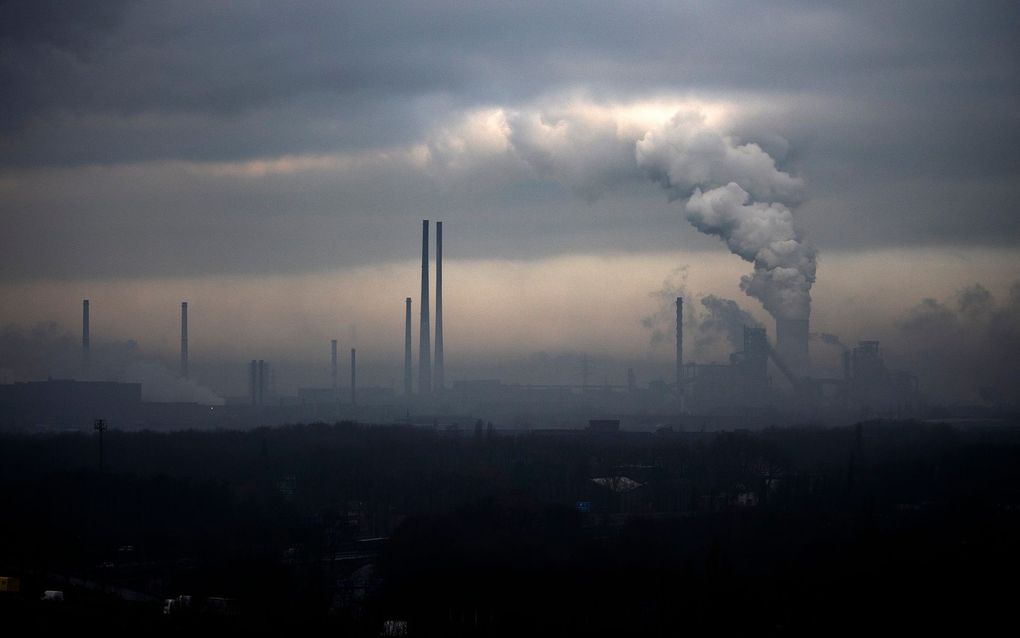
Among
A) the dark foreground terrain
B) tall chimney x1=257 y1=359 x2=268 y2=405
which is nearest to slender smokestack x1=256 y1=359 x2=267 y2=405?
tall chimney x1=257 y1=359 x2=268 y2=405

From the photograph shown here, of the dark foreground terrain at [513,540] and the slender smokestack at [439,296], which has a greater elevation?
the slender smokestack at [439,296]

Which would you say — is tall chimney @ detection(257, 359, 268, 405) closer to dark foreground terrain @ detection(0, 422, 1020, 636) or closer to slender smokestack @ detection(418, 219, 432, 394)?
slender smokestack @ detection(418, 219, 432, 394)

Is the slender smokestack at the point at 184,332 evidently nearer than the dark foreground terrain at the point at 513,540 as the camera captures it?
No

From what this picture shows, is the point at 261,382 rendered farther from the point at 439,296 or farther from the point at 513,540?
the point at 513,540

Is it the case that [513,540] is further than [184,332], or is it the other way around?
[184,332]

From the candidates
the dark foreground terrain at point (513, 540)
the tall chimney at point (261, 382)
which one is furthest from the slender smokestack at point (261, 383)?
the dark foreground terrain at point (513, 540)

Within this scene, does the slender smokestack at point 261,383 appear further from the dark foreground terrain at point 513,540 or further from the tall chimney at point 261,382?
the dark foreground terrain at point 513,540

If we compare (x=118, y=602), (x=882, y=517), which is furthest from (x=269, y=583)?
(x=882, y=517)

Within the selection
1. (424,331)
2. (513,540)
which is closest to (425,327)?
(424,331)

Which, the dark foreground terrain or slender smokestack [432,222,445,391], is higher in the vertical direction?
slender smokestack [432,222,445,391]
